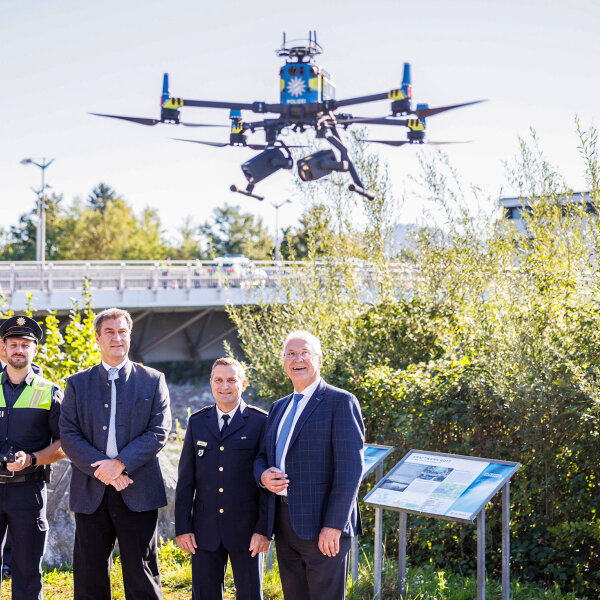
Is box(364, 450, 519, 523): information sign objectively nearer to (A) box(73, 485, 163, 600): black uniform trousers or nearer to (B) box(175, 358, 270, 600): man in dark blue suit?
(B) box(175, 358, 270, 600): man in dark blue suit

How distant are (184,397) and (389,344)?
953 inches

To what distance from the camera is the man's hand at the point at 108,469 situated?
3805 millimetres

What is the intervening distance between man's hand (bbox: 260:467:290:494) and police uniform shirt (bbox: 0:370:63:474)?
1.42m

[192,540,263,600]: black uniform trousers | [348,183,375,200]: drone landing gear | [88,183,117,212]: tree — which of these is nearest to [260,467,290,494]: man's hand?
[192,540,263,600]: black uniform trousers

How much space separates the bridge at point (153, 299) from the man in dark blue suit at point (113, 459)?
1734 centimetres

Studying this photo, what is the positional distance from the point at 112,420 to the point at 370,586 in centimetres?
207

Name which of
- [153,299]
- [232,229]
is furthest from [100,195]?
[153,299]

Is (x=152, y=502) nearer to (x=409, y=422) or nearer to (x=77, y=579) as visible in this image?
(x=77, y=579)

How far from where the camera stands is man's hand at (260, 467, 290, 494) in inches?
138

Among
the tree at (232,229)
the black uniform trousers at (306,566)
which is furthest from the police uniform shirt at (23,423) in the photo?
the tree at (232,229)

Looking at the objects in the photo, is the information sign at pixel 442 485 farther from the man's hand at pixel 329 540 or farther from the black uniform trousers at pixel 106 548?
the black uniform trousers at pixel 106 548

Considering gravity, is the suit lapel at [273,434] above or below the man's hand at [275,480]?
above

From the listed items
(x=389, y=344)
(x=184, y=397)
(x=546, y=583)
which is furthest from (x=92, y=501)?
(x=184, y=397)

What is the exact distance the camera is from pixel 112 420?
3.99 metres
